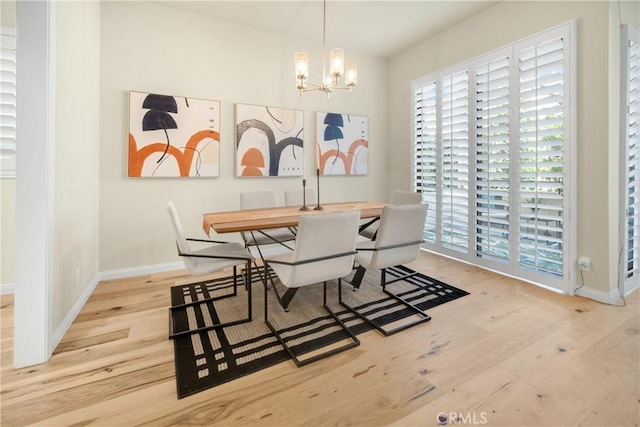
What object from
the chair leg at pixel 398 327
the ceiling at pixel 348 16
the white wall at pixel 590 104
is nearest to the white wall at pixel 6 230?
the ceiling at pixel 348 16

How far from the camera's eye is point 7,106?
2.73 metres

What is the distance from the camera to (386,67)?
4.73 m

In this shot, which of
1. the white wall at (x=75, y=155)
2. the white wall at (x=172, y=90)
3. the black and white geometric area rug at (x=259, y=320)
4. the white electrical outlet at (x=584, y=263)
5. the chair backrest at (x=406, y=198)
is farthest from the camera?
the chair backrest at (x=406, y=198)

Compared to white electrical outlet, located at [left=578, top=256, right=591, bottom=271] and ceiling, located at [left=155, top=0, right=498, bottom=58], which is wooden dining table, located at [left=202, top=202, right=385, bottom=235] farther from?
ceiling, located at [left=155, top=0, right=498, bottom=58]

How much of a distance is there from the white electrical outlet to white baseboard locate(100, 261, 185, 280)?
4.09m

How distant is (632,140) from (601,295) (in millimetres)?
1410

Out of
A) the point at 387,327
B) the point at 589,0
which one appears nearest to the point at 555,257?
the point at 387,327

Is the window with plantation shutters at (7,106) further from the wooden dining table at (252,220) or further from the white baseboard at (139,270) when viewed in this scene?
the wooden dining table at (252,220)

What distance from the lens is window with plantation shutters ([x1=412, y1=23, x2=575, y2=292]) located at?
2711 millimetres

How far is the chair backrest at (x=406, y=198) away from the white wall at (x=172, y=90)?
4.17ft

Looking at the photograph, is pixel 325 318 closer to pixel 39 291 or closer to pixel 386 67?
pixel 39 291

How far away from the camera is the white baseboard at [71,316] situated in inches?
74.4

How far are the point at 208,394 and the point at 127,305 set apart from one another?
1.47 m

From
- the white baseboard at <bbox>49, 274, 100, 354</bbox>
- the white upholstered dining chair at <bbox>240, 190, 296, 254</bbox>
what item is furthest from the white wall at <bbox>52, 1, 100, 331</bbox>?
the white upholstered dining chair at <bbox>240, 190, 296, 254</bbox>
